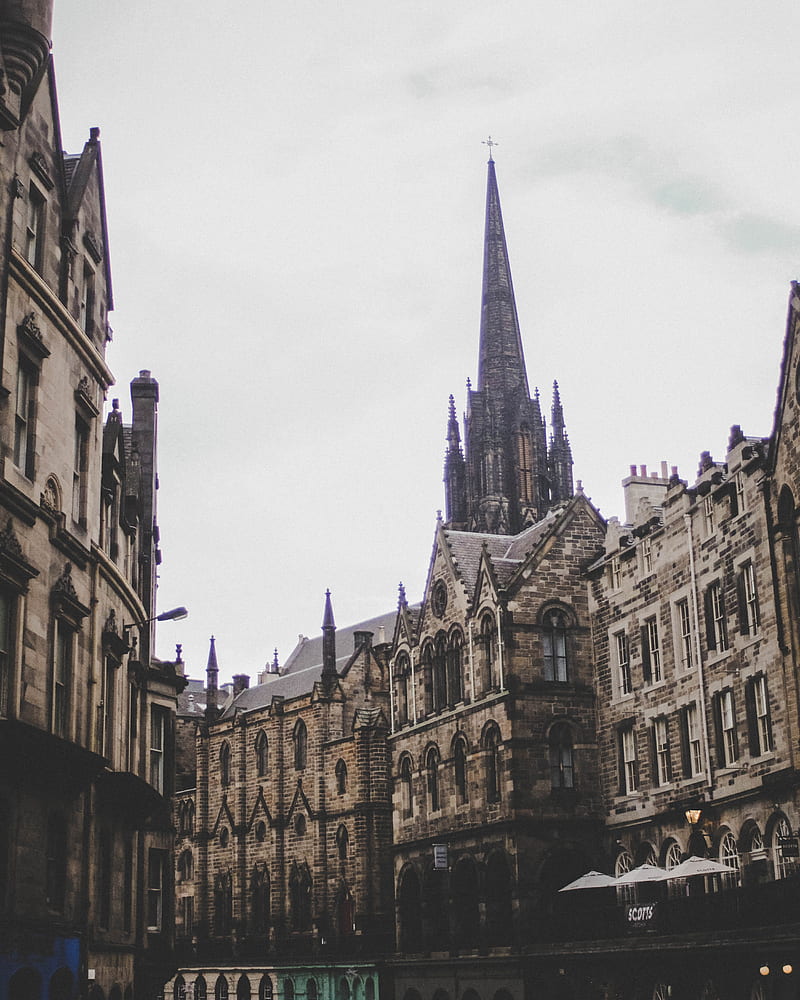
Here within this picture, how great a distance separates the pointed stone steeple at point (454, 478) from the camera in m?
112

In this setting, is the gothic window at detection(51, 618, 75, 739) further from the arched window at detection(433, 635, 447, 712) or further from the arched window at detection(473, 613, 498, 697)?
the arched window at detection(433, 635, 447, 712)

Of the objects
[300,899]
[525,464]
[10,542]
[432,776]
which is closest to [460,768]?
[432,776]

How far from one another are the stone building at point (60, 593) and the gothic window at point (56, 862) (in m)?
0.04

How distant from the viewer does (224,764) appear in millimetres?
90688

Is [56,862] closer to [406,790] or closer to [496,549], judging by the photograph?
[496,549]

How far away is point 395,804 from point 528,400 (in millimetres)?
55664

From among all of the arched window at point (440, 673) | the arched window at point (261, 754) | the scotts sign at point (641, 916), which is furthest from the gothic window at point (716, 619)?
the arched window at point (261, 754)

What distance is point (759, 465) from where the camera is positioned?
141 feet

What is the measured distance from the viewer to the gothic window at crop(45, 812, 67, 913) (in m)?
28.2

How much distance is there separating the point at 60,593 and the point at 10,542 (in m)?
2.99

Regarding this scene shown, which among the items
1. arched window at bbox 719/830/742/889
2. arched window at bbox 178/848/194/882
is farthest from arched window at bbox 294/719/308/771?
arched window at bbox 719/830/742/889

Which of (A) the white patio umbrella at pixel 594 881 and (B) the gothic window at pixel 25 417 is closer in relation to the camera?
(B) the gothic window at pixel 25 417

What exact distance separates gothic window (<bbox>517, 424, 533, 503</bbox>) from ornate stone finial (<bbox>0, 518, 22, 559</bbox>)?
8409 centimetres

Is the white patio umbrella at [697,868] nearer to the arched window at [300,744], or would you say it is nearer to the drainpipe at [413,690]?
the drainpipe at [413,690]
